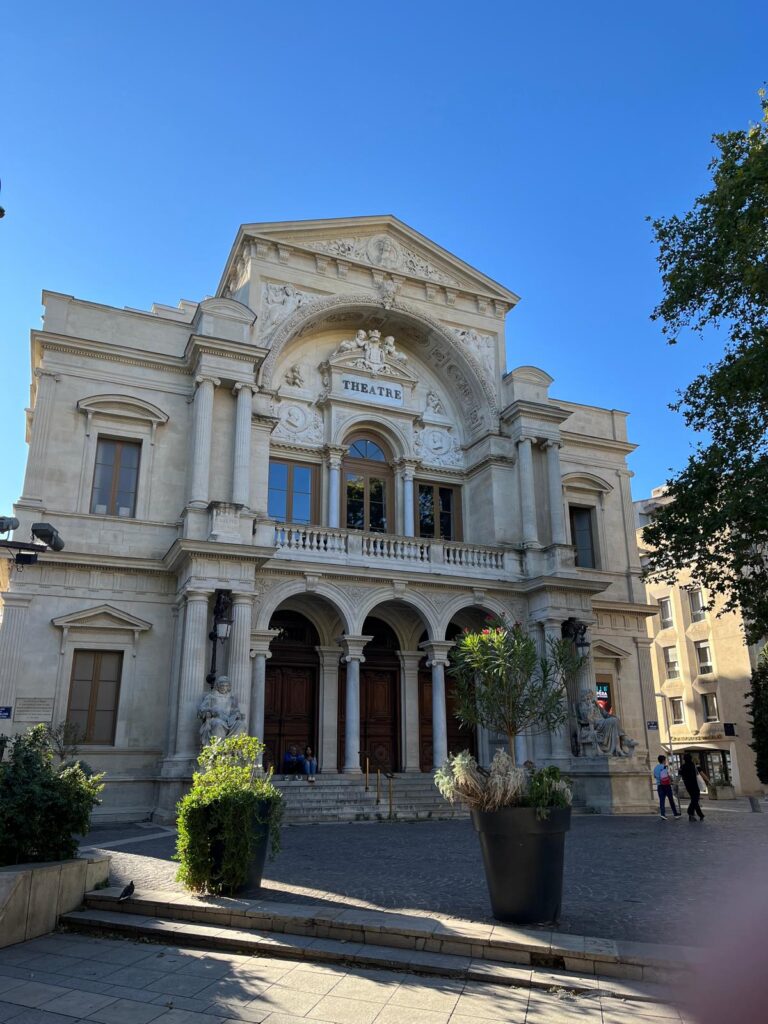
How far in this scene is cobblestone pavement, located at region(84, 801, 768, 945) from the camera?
773cm

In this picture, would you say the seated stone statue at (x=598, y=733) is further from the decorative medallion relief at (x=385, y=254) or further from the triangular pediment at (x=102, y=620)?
the decorative medallion relief at (x=385, y=254)

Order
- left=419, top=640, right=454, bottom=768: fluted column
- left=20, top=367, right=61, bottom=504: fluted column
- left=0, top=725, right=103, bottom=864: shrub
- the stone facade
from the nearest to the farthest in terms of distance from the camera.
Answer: left=0, top=725, right=103, bottom=864: shrub, left=20, top=367, right=61, bottom=504: fluted column, left=419, top=640, right=454, bottom=768: fluted column, the stone facade

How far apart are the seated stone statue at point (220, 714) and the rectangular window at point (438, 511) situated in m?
9.79

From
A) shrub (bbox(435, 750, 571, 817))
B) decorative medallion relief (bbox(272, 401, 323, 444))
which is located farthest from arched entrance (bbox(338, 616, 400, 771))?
shrub (bbox(435, 750, 571, 817))

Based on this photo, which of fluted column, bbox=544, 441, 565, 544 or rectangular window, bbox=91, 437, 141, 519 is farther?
fluted column, bbox=544, 441, 565, 544

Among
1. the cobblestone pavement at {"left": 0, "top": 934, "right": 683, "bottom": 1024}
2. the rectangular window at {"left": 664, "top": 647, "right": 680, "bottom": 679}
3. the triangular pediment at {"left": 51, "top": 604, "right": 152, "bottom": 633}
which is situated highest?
the rectangular window at {"left": 664, "top": 647, "right": 680, "bottom": 679}

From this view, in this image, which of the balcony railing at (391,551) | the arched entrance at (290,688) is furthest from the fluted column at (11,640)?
the arched entrance at (290,688)

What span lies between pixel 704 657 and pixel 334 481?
25683 mm

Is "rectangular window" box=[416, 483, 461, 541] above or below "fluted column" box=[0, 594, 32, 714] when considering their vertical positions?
above

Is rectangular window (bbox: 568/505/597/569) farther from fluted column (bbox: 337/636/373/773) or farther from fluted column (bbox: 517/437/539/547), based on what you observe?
fluted column (bbox: 337/636/373/773)

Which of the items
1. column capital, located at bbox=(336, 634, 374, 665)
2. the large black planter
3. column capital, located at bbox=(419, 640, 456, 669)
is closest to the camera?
the large black planter

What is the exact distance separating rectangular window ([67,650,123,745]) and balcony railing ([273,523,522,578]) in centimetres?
524

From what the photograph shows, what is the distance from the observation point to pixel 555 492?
25.0 m

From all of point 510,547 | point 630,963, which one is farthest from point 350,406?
point 630,963
